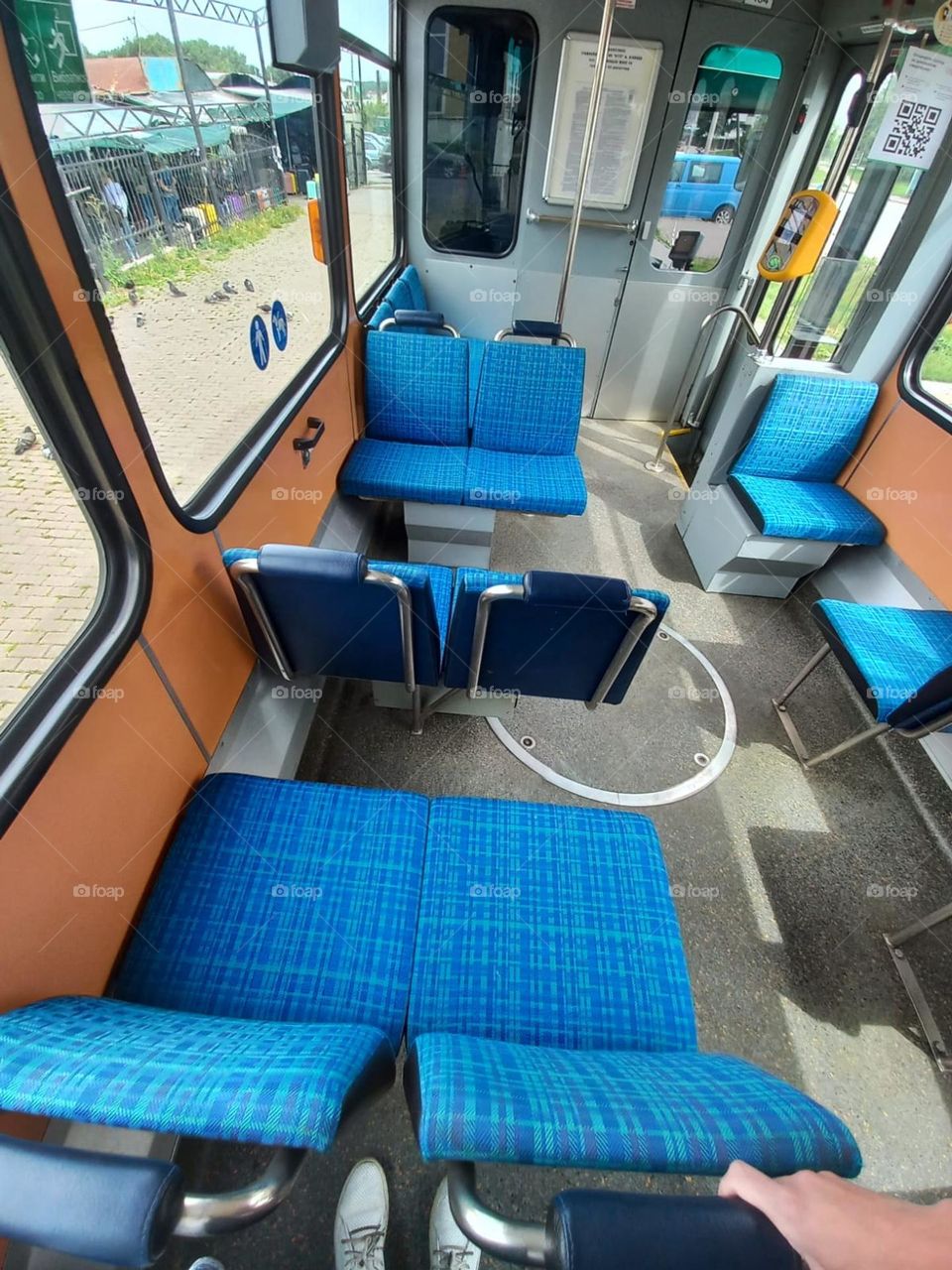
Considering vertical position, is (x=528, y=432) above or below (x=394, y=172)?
below

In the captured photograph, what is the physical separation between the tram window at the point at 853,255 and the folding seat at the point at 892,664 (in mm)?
1457

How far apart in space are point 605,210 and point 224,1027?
456 cm

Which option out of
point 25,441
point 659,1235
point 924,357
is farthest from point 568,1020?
point 924,357

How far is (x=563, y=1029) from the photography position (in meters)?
1.07

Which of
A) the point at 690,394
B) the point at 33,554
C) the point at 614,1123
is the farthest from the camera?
the point at 690,394

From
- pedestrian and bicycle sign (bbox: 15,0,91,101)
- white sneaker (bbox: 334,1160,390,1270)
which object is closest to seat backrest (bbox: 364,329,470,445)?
pedestrian and bicycle sign (bbox: 15,0,91,101)

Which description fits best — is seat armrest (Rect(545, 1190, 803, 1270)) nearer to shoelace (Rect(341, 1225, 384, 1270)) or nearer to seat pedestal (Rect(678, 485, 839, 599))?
shoelace (Rect(341, 1225, 384, 1270))

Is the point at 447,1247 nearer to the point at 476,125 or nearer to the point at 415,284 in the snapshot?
the point at 415,284

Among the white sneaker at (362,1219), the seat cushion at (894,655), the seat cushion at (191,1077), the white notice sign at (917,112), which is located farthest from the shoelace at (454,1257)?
the white notice sign at (917,112)

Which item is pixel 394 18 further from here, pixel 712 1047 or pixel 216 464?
pixel 712 1047

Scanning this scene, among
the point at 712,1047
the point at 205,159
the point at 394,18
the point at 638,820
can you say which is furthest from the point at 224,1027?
the point at 394,18

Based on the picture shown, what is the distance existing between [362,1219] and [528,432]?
2871 millimetres

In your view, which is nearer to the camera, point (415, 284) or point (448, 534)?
point (448, 534)

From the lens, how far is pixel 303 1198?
1.21 metres
